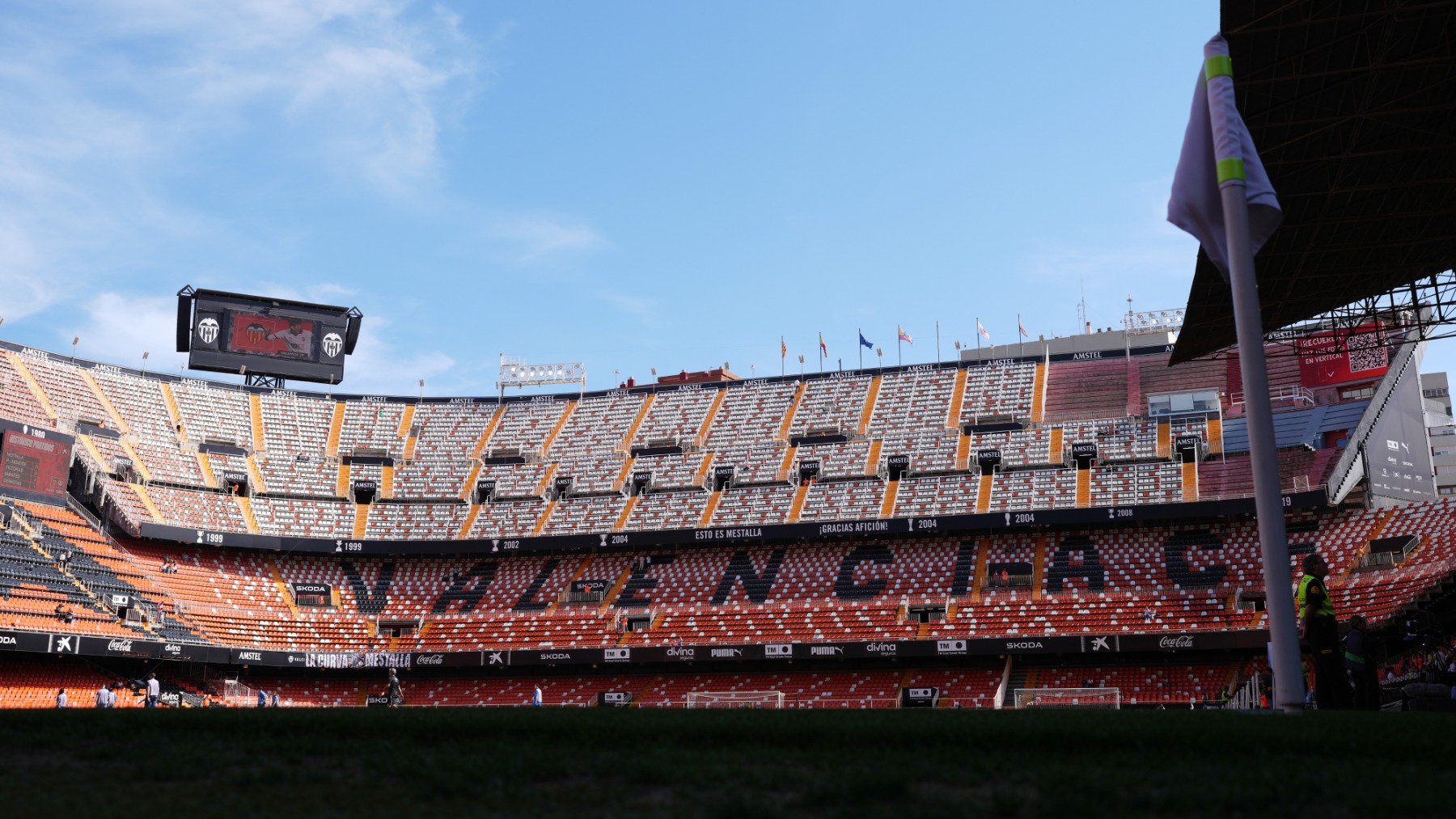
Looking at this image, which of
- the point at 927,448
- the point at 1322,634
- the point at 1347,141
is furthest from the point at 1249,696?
the point at 1322,634

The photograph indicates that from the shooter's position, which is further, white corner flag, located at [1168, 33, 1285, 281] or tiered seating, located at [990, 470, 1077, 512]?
tiered seating, located at [990, 470, 1077, 512]

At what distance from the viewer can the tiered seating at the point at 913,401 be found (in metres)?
54.0

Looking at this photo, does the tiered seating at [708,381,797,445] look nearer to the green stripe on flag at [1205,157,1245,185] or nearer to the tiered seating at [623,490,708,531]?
the tiered seating at [623,490,708,531]

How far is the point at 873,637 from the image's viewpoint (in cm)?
4344

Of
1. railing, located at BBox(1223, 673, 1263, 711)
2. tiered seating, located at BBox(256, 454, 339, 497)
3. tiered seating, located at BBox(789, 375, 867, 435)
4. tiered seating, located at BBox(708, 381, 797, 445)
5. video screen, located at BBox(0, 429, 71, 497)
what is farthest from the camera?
tiered seating, located at BBox(708, 381, 797, 445)

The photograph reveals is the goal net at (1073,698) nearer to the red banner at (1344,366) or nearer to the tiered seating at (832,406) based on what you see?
the tiered seating at (832,406)

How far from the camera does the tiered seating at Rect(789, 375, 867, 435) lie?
55219 mm

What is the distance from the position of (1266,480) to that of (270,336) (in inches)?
2176

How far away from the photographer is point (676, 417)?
5853cm

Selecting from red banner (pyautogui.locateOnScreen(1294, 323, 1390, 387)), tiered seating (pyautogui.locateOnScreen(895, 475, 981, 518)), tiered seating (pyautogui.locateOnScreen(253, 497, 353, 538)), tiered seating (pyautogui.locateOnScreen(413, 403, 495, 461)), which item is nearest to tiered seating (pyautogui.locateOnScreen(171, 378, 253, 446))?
tiered seating (pyautogui.locateOnScreen(253, 497, 353, 538))

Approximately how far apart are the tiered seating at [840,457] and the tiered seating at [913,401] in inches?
56.0

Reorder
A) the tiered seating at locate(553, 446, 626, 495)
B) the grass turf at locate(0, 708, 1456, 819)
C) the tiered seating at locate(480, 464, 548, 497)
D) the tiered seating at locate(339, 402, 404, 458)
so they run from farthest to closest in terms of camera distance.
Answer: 1. the tiered seating at locate(339, 402, 404, 458)
2. the tiered seating at locate(480, 464, 548, 497)
3. the tiered seating at locate(553, 446, 626, 495)
4. the grass turf at locate(0, 708, 1456, 819)

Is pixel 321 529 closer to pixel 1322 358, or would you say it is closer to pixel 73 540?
pixel 73 540

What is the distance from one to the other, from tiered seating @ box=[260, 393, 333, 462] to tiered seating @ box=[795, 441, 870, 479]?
2314 centimetres
